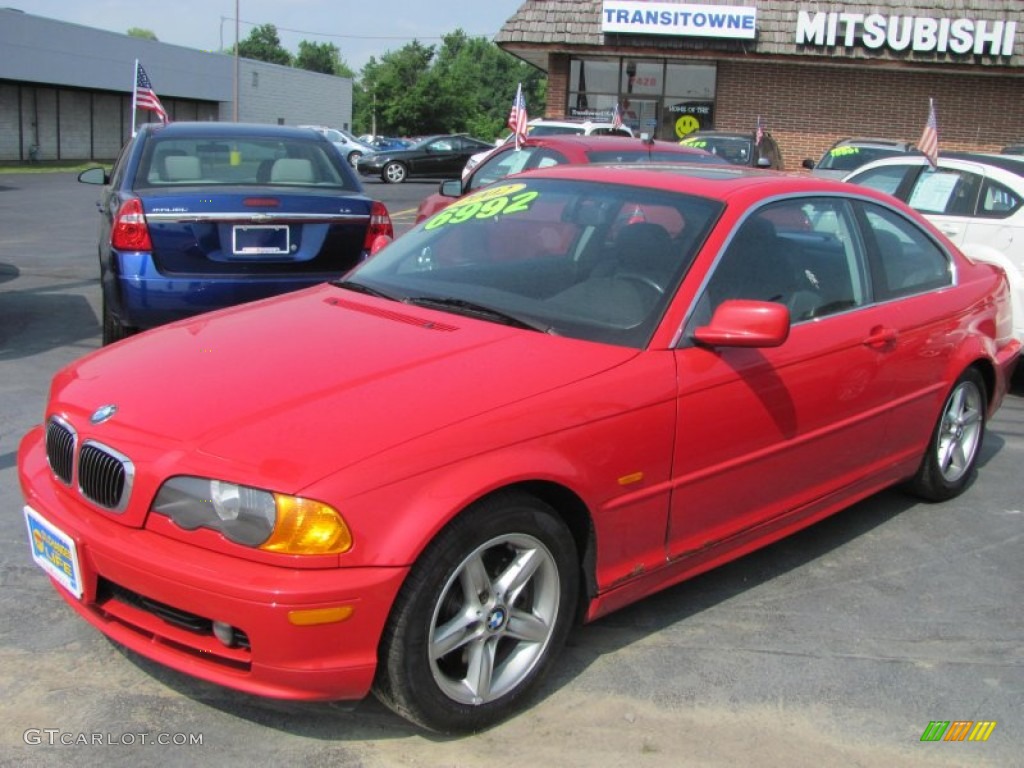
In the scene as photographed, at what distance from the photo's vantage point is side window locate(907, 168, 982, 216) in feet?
25.2

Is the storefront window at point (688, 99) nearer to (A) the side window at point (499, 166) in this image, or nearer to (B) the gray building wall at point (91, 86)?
(A) the side window at point (499, 166)

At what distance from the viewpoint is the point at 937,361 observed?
462 cm

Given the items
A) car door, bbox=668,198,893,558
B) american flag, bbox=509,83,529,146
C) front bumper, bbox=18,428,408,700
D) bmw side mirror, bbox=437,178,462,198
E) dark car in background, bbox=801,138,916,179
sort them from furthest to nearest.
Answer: dark car in background, bbox=801,138,916,179, american flag, bbox=509,83,529,146, bmw side mirror, bbox=437,178,462,198, car door, bbox=668,198,893,558, front bumper, bbox=18,428,408,700

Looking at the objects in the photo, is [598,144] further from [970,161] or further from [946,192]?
[970,161]

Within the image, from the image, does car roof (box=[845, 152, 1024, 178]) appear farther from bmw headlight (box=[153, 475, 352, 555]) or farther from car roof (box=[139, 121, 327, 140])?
bmw headlight (box=[153, 475, 352, 555])

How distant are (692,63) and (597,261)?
70.2 ft

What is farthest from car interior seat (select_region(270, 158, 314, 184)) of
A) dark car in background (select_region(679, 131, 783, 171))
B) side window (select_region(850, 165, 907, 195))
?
dark car in background (select_region(679, 131, 783, 171))

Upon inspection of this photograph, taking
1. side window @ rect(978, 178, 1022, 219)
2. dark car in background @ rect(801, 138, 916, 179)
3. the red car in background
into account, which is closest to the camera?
side window @ rect(978, 178, 1022, 219)

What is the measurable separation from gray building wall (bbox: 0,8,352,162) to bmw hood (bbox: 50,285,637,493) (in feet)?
121

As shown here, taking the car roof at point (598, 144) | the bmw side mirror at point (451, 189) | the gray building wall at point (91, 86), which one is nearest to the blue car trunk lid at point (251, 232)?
the bmw side mirror at point (451, 189)

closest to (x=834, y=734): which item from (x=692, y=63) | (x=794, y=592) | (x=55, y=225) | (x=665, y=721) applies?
(x=665, y=721)

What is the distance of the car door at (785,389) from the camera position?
11.4 feet

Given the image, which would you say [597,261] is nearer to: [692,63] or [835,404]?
[835,404]

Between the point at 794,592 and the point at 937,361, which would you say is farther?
the point at 937,361
